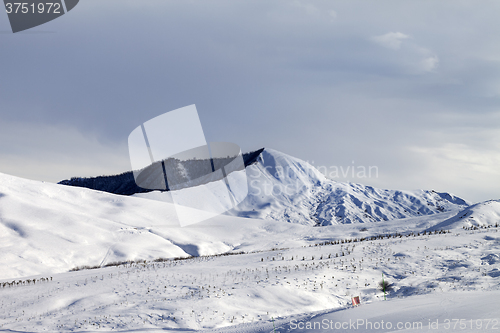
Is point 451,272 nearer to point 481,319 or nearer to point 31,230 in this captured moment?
point 481,319

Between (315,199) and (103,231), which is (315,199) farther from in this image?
(103,231)

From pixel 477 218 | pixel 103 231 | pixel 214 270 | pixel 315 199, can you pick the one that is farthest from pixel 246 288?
pixel 315 199

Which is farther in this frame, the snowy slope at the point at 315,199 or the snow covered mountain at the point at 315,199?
the snowy slope at the point at 315,199

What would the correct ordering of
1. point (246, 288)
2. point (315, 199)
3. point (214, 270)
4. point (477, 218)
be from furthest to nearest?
point (315, 199) < point (477, 218) < point (214, 270) < point (246, 288)

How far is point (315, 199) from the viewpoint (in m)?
70.3

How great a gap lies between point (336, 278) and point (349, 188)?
68.1 meters

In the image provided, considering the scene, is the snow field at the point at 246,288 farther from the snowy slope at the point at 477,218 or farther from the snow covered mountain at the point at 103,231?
the snowy slope at the point at 477,218

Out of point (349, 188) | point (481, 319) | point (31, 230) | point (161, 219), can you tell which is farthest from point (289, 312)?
point (349, 188)

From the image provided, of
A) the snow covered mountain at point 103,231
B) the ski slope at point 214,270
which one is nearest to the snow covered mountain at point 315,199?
the snow covered mountain at point 103,231

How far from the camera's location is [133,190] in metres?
101

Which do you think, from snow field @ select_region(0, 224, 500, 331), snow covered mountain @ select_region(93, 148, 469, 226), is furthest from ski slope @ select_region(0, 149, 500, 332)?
snow covered mountain @ select_region(93, 148, 469, 226)

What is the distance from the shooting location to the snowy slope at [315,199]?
61938 millimetres

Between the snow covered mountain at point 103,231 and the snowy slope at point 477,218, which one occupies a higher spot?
the snow covered mountain at point 103,231

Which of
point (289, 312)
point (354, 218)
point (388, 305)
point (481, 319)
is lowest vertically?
point (354, 218)
